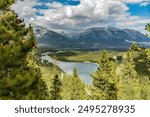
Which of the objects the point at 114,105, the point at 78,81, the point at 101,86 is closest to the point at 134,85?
the point at 78,81

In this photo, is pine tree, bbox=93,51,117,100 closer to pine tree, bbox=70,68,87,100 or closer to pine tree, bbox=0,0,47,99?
pine tree, bbox=70,68,87,100

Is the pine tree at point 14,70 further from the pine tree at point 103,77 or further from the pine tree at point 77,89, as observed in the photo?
the pine tree at point 77,89

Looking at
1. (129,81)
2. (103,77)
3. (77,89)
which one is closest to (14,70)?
(103,77)

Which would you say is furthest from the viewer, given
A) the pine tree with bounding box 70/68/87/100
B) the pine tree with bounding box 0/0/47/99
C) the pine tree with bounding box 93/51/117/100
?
the pine tree with bounding box 70/68/87/100

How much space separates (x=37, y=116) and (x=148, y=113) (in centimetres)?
208

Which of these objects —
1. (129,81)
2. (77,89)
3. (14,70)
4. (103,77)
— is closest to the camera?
(14,70)


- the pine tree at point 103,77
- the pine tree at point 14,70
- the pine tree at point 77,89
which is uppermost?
the pine tree at point 14,70

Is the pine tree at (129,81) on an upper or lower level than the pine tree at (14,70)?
lower

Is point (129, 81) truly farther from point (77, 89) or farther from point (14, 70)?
point (14, 70)

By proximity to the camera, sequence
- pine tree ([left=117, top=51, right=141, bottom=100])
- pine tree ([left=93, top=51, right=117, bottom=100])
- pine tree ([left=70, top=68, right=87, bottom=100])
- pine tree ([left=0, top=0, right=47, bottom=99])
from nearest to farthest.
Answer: pine tree ([left=0, top=0, right=47, bottom=99]) → pine tree ([left=93, top=51, right=117, bottom=100]) → pine tree ([left=117, top=51, right=141, bottom=100]) → pine tree ([left=70, top=68, right=87, bottom=100])

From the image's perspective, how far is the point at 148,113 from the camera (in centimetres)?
623

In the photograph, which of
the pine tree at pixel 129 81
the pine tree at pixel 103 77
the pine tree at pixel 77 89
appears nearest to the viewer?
the pine tree at pixel 103 77

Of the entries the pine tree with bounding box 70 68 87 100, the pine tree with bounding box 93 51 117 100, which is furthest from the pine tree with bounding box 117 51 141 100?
the pine tree with bounding box 93 51 117 100

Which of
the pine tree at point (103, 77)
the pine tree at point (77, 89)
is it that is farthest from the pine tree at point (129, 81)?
the pine tree at point (103, 77)
